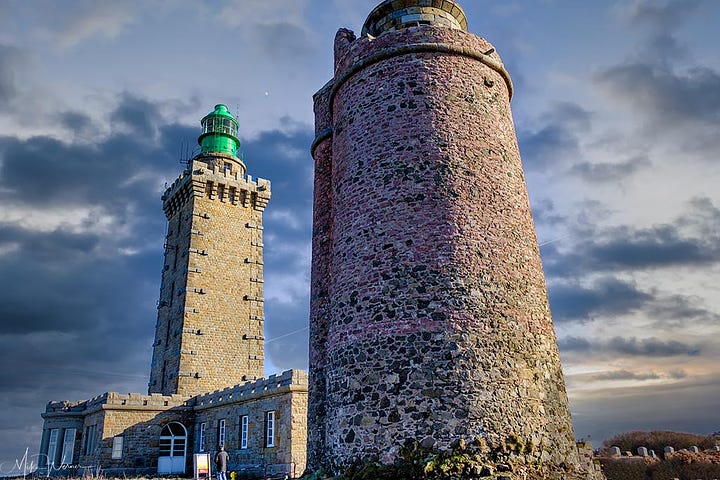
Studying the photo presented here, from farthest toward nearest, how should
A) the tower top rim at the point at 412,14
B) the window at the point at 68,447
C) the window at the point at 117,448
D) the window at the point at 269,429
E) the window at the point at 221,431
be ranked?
the window at the point at 68,447 → the window at the point at 117,448 → the window at the point at 221,431 → the window at the point at 269,429 → the tower top rim at the point at 412,14

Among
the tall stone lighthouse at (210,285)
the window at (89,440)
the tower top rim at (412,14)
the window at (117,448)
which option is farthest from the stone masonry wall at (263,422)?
the tower top rim at (412,14)

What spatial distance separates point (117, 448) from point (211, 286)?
9641 millimetres

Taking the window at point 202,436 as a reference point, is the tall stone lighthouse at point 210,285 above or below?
above

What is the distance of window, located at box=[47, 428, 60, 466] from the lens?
3089 centimetres

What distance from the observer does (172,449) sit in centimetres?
2761

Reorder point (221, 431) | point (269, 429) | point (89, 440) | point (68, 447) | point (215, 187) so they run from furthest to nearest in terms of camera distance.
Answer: point (215, 187) < point (68, 447) < point (89, 440) < point (221, 431) < point (269, 429)

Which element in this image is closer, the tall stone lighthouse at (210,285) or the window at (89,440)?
the window at (89,440)

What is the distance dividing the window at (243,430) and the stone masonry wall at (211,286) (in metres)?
7.53

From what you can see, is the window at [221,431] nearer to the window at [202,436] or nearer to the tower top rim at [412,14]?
the window at [202,436]

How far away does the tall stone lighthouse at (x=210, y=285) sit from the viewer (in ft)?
100

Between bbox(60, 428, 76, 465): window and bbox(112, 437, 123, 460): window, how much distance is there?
18.1 feet

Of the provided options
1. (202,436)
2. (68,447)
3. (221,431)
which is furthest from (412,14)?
(68,447)

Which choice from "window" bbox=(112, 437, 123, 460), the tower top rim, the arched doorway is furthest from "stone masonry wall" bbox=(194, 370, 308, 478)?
the tower top rim

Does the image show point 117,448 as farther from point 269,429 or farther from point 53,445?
point 269,429
